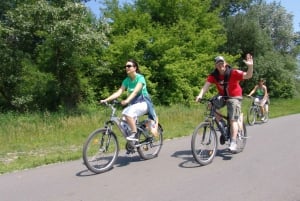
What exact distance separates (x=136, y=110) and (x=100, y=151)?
1.06 metres

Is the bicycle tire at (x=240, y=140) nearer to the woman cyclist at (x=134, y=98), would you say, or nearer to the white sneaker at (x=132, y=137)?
the woman cyclist at (x=134, y=98)

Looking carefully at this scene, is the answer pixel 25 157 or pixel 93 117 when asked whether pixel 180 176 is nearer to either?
pixel 25 157

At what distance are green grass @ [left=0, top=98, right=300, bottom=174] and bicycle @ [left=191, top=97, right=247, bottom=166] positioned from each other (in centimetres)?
255

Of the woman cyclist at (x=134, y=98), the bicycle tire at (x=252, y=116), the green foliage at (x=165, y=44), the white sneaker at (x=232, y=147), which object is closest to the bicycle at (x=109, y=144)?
the woman cyclist at (x=134, y=98)

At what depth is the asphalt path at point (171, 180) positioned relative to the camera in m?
5.64

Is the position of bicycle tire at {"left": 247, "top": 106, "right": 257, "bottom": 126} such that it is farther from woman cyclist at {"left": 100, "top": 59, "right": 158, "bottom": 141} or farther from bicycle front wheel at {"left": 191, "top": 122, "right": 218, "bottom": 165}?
woman cyclist at {"left": 100, "top": 59, "right": 158, "bottom": 141}

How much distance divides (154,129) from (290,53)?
39.7 metres

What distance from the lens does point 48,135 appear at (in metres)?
12.4

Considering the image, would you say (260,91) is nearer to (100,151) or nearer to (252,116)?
(252,116)

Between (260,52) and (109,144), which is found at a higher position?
(260,52)

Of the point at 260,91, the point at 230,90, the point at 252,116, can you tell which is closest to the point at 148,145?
the point at 230,90

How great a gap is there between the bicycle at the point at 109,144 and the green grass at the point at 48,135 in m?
1.62

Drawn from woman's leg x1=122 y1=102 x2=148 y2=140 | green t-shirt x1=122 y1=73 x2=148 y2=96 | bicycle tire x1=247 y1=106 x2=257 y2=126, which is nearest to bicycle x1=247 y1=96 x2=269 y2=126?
bicycle tire x1=247 y1=106 x2=257 y2=126

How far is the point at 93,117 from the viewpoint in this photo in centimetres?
1509
